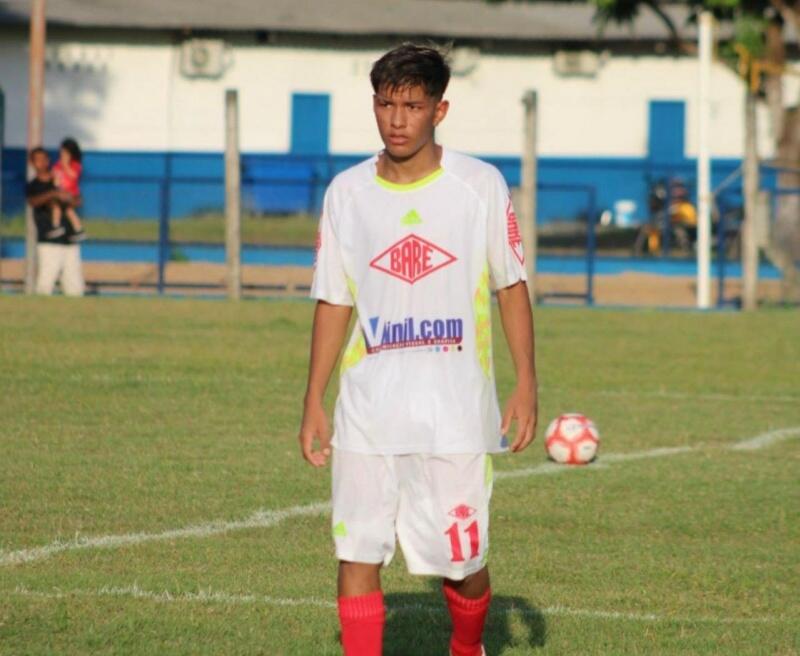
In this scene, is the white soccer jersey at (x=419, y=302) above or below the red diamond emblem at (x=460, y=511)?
above

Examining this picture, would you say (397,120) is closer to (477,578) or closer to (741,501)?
(477,578)

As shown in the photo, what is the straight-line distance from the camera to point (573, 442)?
35.9 feet

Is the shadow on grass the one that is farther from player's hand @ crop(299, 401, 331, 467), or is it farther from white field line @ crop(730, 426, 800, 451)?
white field line @ crop(730, 426, 800, 451)

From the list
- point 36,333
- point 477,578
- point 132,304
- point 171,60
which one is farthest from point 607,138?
point 477,578

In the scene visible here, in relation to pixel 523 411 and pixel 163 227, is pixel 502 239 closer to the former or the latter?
pixel 523 411

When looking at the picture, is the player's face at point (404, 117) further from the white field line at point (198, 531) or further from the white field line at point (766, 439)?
the white field line at point (766, 439)

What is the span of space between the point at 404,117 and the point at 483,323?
0.61m

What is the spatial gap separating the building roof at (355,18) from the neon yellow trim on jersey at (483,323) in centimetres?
3729

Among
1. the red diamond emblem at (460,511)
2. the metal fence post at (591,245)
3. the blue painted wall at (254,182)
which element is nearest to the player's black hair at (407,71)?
the red diamond emblem at (460,511)

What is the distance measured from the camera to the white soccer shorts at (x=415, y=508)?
5410 millimetres

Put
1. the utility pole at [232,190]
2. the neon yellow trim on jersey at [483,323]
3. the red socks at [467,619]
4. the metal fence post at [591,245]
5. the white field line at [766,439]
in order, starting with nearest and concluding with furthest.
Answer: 1. the neon yellow trim on jersey at [483,323]
2. the red socks at [467,619]
3. the white field line at [766,439]
4. the utility pole at [232,190]
5. the metal fence post at [591,245]

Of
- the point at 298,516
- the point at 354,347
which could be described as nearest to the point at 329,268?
the point at 354,347

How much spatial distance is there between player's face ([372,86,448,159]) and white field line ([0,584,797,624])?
6.56 ft

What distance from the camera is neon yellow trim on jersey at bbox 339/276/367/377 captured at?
18.0 feet
